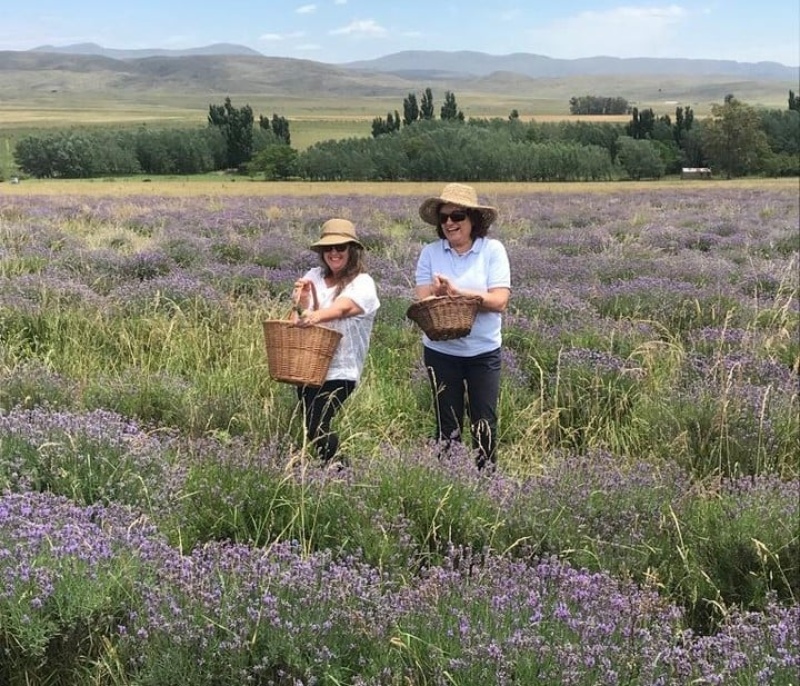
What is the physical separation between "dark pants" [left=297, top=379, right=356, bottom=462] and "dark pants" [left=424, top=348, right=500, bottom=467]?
53cm

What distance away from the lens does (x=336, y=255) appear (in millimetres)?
4445

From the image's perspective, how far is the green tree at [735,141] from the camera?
82.8 metres

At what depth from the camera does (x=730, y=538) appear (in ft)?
10.9

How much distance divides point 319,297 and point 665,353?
11.1 feet

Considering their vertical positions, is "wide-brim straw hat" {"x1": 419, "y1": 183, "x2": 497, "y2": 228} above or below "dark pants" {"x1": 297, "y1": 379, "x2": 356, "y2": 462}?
above

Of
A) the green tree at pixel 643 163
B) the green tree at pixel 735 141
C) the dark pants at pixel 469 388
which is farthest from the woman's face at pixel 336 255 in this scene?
the green tree at pixel 735 141

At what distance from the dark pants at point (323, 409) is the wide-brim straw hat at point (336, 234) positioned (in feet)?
2.60

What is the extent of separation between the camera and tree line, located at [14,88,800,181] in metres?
17.9

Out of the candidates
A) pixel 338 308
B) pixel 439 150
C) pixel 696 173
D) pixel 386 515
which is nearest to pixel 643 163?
pixel 696 173

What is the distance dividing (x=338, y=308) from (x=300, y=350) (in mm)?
337

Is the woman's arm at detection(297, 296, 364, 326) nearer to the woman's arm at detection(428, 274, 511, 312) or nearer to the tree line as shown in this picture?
the woman's arm at detection(428, 274, 511, 312)

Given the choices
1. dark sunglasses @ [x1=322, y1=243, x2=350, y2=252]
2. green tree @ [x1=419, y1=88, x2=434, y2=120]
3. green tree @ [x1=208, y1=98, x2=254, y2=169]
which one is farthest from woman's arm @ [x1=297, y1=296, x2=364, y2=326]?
green tree @ [x1=419, y1=88, x2=434, y2=120]

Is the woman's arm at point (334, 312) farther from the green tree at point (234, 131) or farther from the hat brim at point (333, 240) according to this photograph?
the green tree at point (234, 131)

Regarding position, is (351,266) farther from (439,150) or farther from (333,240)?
(439,150)
